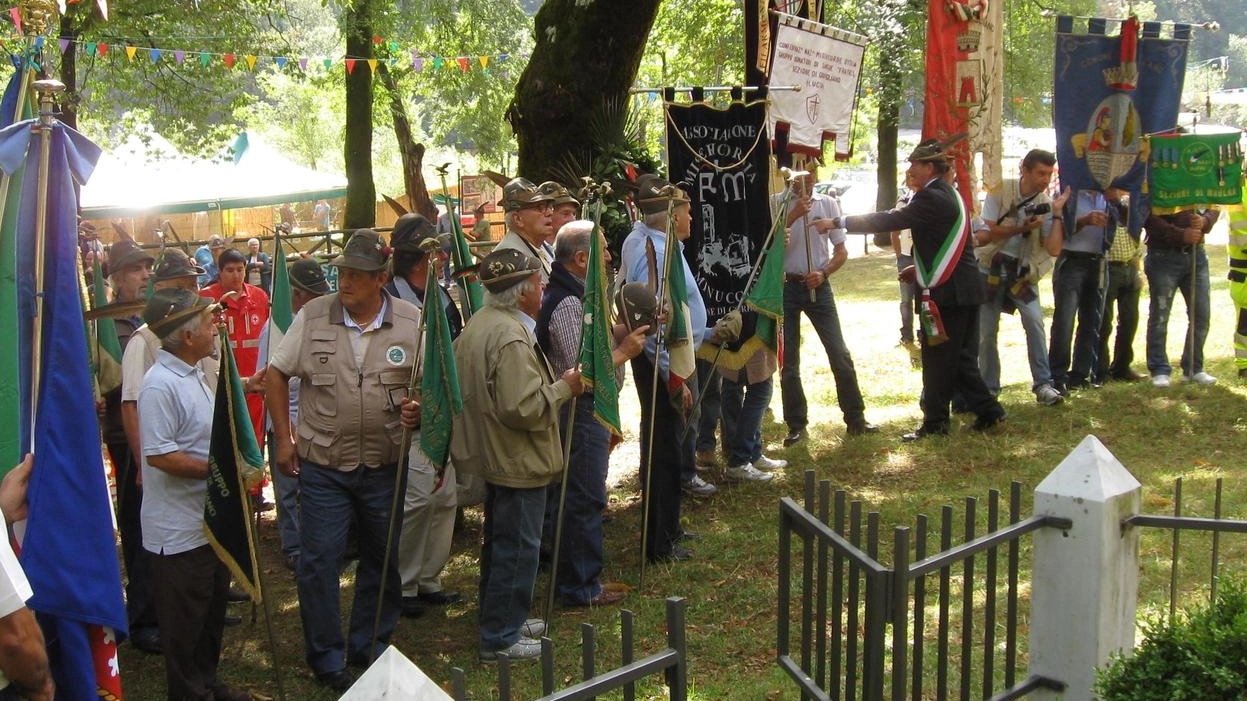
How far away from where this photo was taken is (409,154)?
79.6 ft

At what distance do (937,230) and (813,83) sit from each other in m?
1.50

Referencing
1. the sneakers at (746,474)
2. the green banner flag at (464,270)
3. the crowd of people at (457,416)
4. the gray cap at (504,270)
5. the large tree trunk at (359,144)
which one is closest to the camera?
the crowd of people at (457,416)

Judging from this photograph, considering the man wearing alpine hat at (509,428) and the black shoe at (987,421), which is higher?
the man wearing alpine hat at (509,428)

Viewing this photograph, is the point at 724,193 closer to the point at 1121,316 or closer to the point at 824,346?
the point at 824,346

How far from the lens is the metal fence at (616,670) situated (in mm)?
2762

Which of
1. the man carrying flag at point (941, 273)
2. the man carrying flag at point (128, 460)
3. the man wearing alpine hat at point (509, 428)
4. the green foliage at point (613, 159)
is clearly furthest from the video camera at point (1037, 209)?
the man carrying flag at point (128, 460)

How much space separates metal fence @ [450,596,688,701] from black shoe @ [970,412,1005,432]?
717 centimetres

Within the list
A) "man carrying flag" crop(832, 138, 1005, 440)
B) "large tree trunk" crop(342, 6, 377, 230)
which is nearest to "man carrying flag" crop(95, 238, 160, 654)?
"man carrying flag" crop(832, 138, 1005, 440)

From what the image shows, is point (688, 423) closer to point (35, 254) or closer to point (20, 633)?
point (35, 254)

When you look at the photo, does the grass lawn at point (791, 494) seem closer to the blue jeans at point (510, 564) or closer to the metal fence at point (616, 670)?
the blue jeans at point (510, 564)

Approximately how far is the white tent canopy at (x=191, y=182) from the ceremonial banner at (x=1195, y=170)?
61.7ft

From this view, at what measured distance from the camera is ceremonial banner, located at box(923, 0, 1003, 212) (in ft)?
33.1

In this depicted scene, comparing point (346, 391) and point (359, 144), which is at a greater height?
point (359, 144)

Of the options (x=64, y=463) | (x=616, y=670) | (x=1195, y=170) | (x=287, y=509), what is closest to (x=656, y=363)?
(x=287, y=509)
